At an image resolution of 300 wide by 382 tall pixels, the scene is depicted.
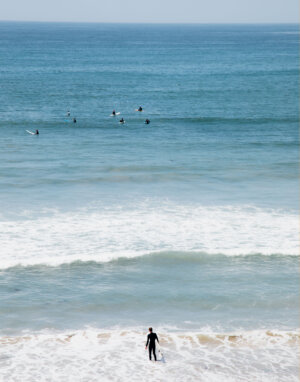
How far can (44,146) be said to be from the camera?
52.7 meters

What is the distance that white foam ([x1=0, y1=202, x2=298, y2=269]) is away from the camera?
1158 inches

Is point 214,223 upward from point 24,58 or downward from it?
downward

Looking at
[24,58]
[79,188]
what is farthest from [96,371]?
[24,58]

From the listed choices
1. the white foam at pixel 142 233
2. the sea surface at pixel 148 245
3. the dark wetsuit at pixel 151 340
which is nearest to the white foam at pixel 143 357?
the sea surface at pixel 148 245

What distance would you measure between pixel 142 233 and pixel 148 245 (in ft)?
5.65

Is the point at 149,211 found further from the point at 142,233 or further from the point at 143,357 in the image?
the point at 143,357

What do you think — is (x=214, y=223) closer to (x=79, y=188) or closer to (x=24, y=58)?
(x=79, y=188)

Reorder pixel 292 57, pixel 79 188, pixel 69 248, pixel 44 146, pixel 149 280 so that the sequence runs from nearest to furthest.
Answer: pixel 149 280 < pixel 69 248 < pixel 79 188 < pixel 44 146 < pixel 292 57

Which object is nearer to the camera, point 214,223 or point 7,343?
point 7,343

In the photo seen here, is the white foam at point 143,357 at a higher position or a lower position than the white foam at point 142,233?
lower

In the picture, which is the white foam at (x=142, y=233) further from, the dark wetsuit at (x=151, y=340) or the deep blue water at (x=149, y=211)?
the dark wetsuit at (x=151, y=340)

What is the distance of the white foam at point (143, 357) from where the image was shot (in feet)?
64.1

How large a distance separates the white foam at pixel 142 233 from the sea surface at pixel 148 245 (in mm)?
110

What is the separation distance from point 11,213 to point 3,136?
22524 millimetres
